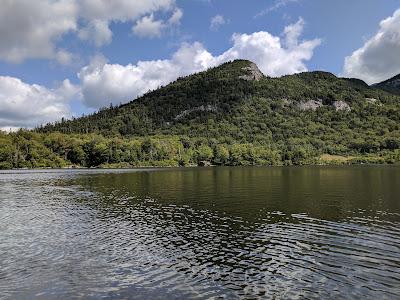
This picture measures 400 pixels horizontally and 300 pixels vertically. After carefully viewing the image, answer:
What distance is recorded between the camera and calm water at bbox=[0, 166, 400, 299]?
26.4 meters

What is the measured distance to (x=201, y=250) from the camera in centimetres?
3675

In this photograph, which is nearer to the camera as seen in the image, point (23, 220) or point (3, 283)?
point (3, 283)

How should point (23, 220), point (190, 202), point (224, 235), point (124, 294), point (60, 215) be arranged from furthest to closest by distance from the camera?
point (190, 202)
point (60, 215)
point (23, 220)
point (224, 235)
point (124, 294)

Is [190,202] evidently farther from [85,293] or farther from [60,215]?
[85,293]

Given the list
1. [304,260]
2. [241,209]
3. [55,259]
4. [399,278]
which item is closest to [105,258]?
[55,259]

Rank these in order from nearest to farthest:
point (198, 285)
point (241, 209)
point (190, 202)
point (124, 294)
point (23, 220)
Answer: point (124, 294)
point (198, 285)
point (23, 220)
point (241, 209)
point (190, 202)

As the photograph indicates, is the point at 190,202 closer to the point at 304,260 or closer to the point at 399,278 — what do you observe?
the point at 304,260

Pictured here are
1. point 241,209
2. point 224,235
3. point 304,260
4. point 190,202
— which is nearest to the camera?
point 304,260

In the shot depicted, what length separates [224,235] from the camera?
4334 centimetres

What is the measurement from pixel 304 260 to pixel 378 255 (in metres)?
7.21

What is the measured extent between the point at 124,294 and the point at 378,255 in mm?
23248

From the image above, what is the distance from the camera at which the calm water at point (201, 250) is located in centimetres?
2641

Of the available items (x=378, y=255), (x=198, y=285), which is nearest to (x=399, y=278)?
(x=378, y=255)

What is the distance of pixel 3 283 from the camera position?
27516 mm
